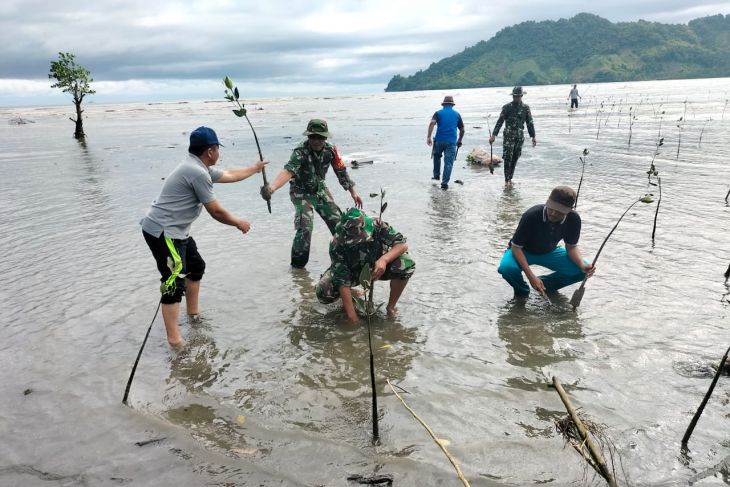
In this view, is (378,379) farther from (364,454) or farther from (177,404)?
(177,404)

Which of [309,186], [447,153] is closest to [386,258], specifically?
[309,186]

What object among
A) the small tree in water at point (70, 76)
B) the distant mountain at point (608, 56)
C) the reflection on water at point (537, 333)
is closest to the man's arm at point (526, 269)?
the reflection on water at point (537, 333)

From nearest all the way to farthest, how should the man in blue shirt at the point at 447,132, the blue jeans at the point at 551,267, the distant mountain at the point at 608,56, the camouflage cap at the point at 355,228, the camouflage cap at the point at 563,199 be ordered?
1. the camouflage cap at the point at 355,228
2. the camouflage cap at the point at 563,199
3. the blue jeans at the point at 551,267
4. the man in blue shirt at the point at 447,132
5. the distant mountain at the point at 608,56

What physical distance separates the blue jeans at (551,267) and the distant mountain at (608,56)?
538ft

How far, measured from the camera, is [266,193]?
5.27 meters

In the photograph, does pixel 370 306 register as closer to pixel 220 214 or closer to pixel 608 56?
pixel 220 214

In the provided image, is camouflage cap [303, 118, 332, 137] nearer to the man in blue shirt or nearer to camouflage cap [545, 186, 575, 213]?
camouflage cap [545, 186, 575, 213]

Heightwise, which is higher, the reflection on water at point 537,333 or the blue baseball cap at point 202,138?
the blue baseball cap at point 202,138

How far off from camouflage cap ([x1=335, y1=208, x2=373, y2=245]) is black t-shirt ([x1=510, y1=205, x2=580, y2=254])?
1658 millimetres

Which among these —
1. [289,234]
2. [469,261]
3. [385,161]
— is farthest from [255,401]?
[385,161]

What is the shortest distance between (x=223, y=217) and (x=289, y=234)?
4.14 meters

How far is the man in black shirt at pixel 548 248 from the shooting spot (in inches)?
197

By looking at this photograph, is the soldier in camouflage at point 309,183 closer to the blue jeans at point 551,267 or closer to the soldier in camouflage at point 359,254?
the soldier in camouflage at point 359,254

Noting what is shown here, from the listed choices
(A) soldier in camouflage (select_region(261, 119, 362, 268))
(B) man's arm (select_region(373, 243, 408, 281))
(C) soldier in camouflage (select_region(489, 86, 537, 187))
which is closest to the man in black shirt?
(B) man's arm (select_region(373, 243, 408, 281))
